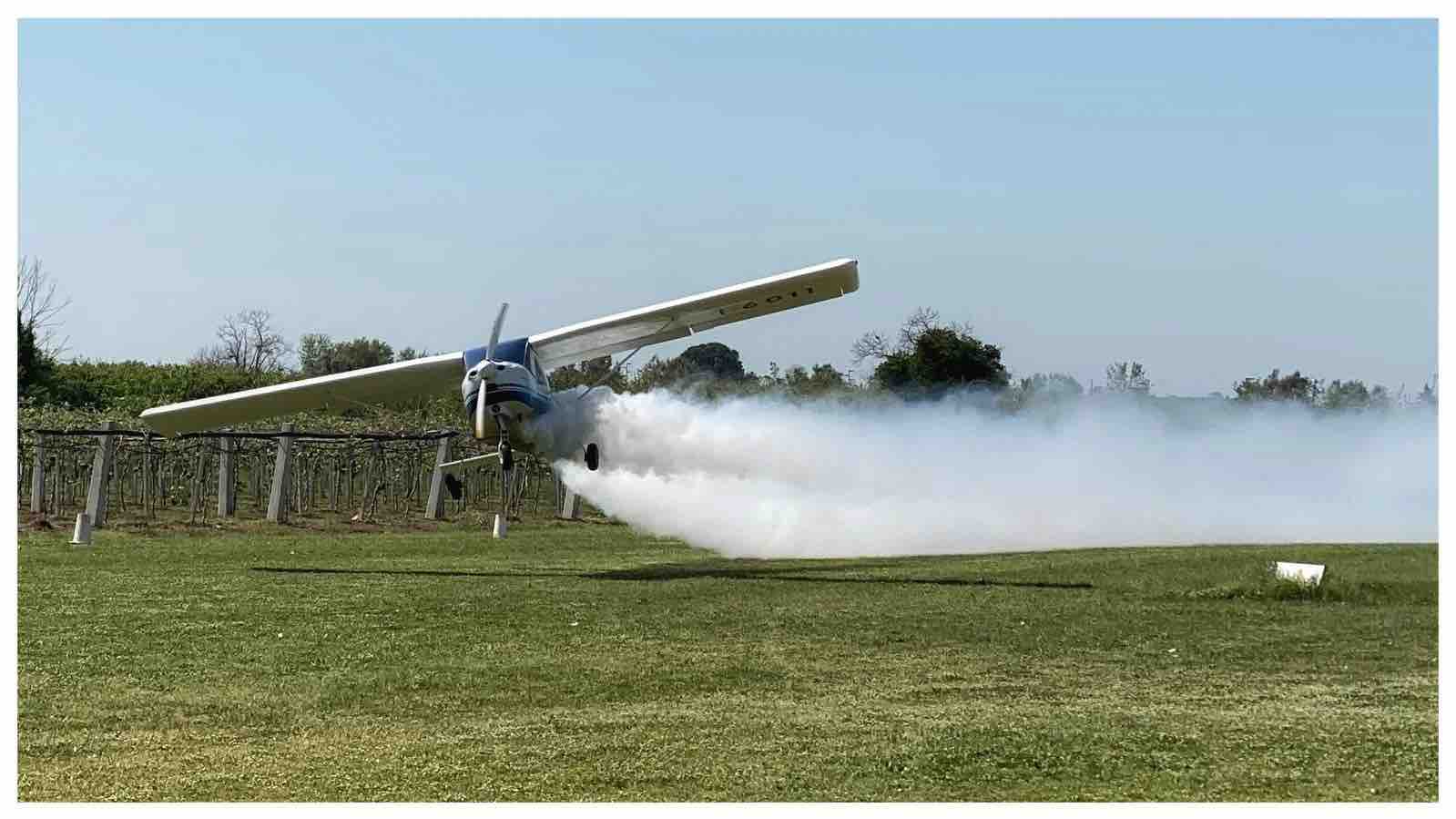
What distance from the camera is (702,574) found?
67.5ft

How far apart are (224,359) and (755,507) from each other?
57.1 metres

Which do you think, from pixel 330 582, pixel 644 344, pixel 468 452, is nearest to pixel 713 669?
pixel 330 582

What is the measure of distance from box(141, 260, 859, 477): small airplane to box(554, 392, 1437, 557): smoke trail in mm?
1477

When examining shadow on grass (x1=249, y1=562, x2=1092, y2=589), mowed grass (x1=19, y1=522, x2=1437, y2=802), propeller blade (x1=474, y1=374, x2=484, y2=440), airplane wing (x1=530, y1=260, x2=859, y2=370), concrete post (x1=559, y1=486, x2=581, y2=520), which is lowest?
mowed grass (x1=19, y1=522, x2=1437, y2=802)

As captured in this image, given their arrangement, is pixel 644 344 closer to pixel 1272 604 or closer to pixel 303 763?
pixel 1272 604

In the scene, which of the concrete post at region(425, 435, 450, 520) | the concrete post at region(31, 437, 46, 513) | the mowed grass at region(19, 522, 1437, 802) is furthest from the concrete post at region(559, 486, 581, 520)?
the mowed grass at region(19, 522, 1437, 802)

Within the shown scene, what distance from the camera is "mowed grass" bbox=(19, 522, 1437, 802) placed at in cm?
827

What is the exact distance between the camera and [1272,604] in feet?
50.1

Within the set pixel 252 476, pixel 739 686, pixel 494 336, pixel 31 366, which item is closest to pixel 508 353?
pixel 494 336

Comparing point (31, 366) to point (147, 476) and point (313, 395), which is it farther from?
point (313, 395)

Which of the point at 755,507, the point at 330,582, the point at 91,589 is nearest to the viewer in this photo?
the point at 91,589

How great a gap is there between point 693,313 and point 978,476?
8026 mm

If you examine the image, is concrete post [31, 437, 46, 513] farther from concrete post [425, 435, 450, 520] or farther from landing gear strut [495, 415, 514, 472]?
landing gear strut [495, 415, 514, 472]

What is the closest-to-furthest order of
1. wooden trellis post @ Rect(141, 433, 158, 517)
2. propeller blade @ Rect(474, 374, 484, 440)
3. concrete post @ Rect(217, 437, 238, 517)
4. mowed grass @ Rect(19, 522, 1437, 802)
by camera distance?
mowed grass @ Rect(19, 522, 1437, 802)
propeller blade @ Rect(474, 374, 484, 440)
concrete post @ Rect(217, 437, 238, 517)
wooden trellis post @ Rect(141, 433, 158, 517)
